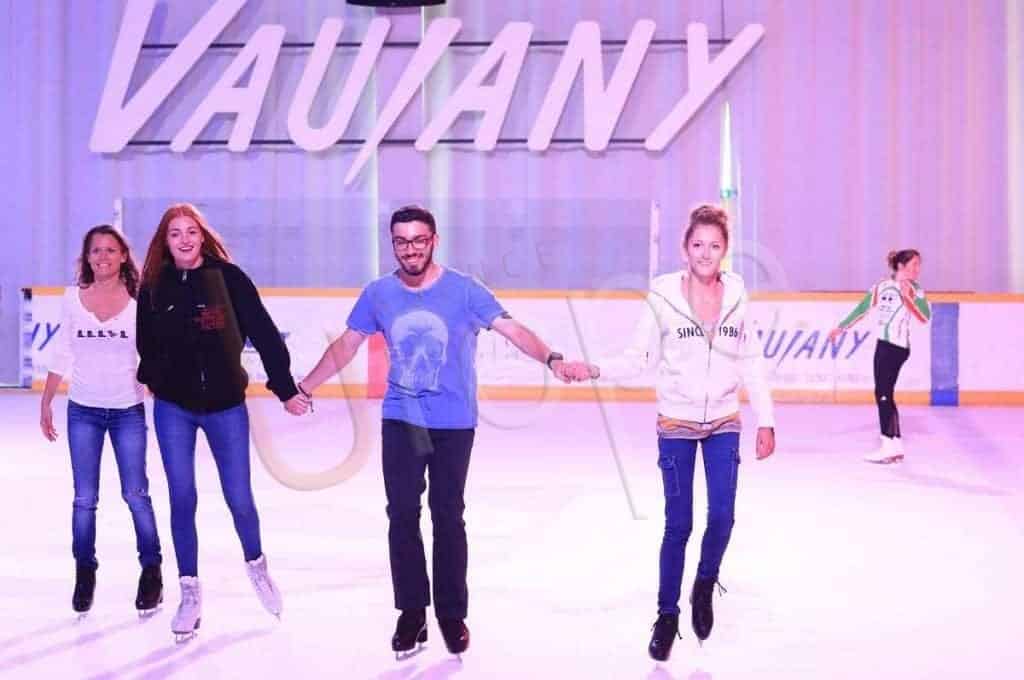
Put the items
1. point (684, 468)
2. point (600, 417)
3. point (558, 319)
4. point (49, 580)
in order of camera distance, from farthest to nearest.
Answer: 1. point (558, 319)
2. point (600, 417)
3. point (49, 580)
4. point (684, 468)

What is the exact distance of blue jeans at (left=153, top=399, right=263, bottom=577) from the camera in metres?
4.53

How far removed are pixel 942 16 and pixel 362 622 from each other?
15032 millimetres

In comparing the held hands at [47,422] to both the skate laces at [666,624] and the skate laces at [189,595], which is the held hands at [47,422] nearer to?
the skate laces at [189,595]

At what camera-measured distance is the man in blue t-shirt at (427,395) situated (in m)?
4.34

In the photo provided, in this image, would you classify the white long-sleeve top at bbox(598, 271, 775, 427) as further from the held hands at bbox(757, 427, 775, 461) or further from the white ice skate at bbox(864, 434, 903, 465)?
the white ice skate at bbox(864, 434, 903, 465)

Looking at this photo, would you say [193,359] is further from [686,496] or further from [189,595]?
[686,496]

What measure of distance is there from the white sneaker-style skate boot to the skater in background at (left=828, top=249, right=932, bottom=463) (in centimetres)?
557

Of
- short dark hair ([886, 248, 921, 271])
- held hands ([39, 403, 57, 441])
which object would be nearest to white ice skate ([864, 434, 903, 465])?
short dark hair ([886, 248, 921, 271])

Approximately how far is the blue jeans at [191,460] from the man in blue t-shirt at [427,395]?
0.58 m

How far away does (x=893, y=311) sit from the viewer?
936 cm

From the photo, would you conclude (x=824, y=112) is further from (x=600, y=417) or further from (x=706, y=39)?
(x=600, y=417)

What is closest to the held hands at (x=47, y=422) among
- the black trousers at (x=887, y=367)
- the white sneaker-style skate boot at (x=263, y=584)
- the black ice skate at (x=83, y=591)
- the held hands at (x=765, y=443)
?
the black ice skate at (x=83, y=591)

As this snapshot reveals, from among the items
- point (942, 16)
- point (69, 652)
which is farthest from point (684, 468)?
point (942, 16)

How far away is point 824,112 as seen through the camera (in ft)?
57.2
